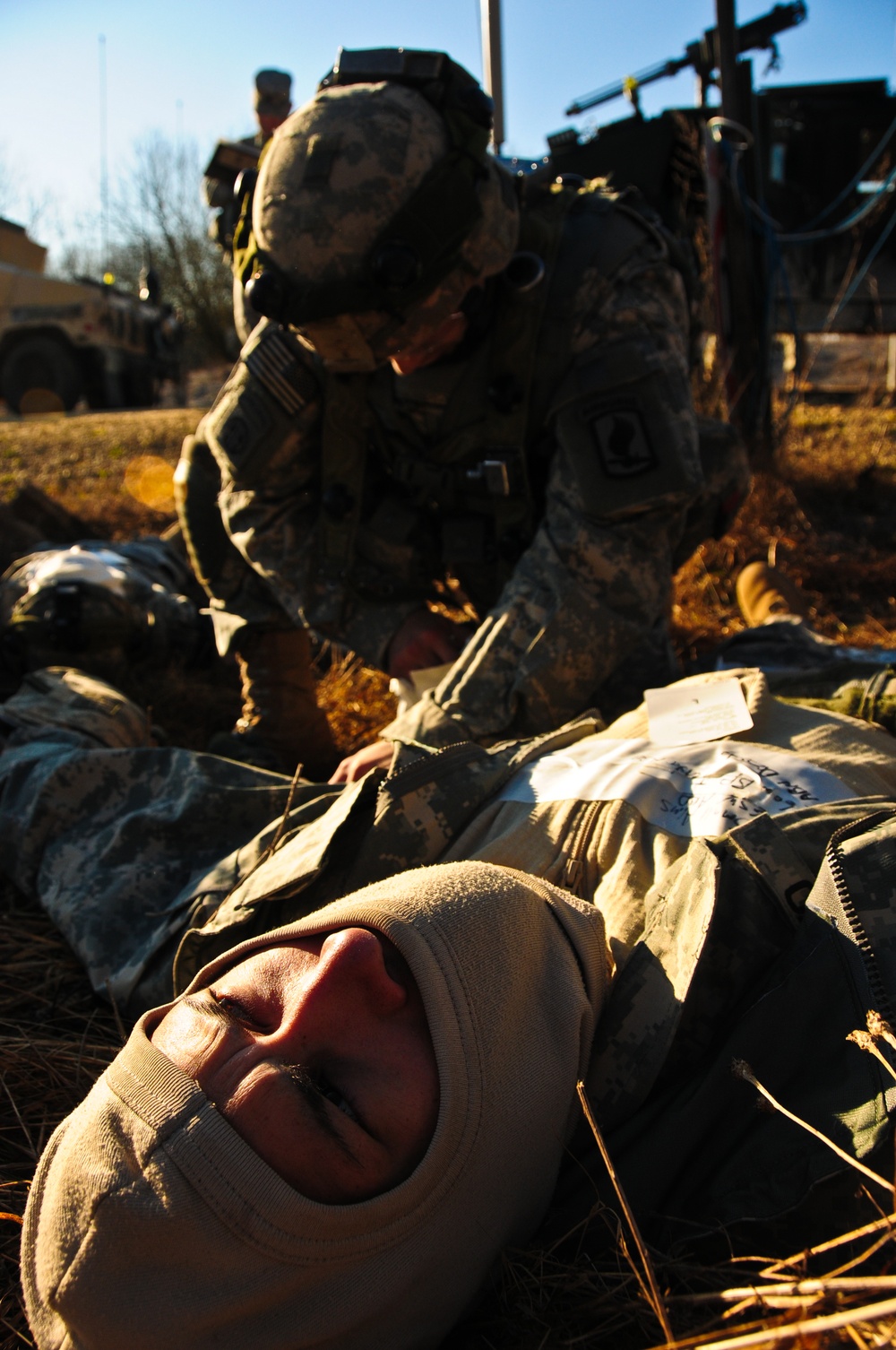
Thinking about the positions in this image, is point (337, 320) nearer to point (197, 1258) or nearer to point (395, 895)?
point (395, 895)

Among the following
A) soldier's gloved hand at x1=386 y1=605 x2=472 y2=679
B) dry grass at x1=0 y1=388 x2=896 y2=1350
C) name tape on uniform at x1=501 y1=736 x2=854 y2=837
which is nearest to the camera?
dry grass at x1=0 y1=388 x2=896 y2=1350

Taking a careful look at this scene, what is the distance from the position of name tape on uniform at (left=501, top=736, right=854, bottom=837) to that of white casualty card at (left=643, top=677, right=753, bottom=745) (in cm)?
4

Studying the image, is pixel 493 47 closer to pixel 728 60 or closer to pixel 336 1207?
pixel 728 60

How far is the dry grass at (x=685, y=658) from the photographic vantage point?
917 millimetres

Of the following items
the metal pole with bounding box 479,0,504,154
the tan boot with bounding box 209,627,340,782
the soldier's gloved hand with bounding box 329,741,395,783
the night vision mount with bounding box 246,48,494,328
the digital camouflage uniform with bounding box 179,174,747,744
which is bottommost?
the tan boot with bounding box 209,627,340,782

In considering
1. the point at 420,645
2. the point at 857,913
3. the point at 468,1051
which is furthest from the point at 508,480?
the point at 468,1051

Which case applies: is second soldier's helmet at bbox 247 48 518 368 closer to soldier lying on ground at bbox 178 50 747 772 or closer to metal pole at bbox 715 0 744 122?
soldier lying on ground at bbox 178 50 747 772

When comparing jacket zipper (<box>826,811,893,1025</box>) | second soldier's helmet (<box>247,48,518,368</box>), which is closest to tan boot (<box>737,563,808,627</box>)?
second soldier's helmet (<box>247,48,518,368</box>)

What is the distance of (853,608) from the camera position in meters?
3.87

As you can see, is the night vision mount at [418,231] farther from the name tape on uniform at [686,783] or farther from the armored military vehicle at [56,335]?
the armored military vehicle at [56,335]

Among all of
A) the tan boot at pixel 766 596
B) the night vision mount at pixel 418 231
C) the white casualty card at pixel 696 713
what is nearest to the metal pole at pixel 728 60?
the tan boot at pixel 766 596

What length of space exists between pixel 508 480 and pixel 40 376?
13592 millimetres

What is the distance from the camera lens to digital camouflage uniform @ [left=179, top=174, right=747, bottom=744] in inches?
92.0

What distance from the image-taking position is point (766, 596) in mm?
3135
